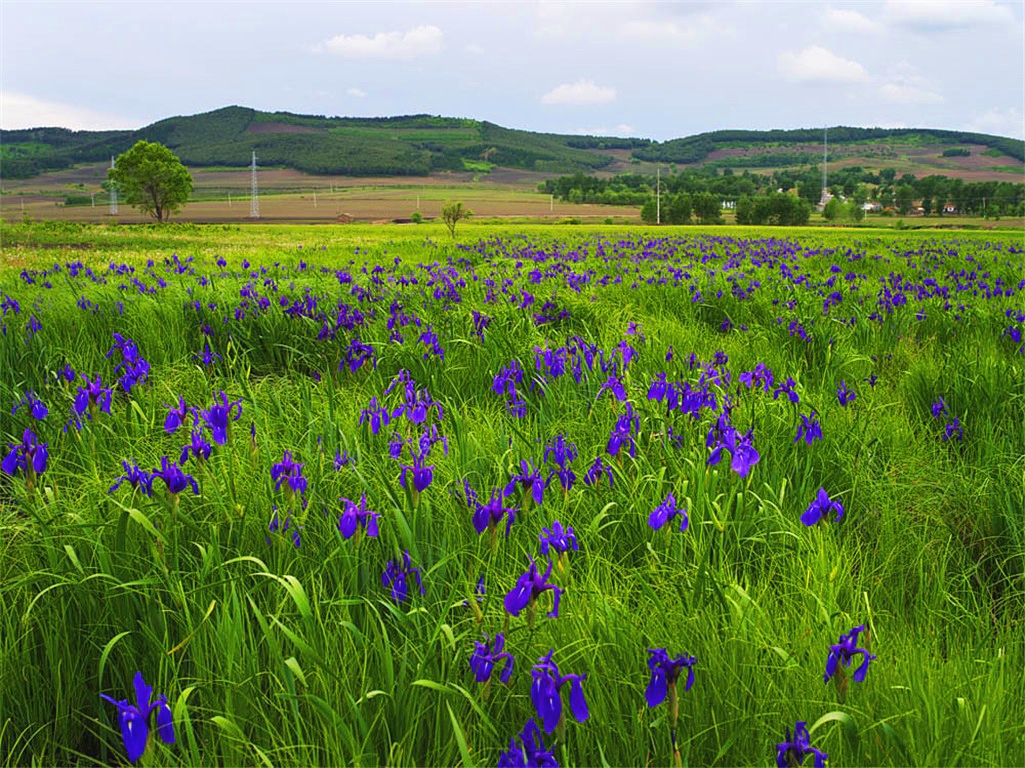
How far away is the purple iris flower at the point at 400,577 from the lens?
70.9 inches

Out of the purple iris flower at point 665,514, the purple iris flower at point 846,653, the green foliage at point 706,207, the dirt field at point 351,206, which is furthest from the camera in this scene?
the dirt field at point 351,206

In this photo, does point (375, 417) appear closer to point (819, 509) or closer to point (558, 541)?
point (558, 541)

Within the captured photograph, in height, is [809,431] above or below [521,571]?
above

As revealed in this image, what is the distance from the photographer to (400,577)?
1.80 metres

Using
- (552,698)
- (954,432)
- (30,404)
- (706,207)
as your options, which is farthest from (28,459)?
(706,207)

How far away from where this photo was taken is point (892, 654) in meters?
1.73

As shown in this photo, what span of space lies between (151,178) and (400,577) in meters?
95.0

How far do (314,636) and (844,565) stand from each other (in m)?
1.59

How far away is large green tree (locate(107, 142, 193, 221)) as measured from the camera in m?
81.6

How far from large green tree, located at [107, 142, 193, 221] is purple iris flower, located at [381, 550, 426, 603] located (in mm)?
92460

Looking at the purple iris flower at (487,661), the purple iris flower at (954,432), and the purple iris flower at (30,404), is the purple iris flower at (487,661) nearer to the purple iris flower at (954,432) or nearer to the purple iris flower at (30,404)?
the purple iris flower at (30,404)

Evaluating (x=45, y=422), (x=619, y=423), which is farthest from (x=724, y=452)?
(x=45, y=422)

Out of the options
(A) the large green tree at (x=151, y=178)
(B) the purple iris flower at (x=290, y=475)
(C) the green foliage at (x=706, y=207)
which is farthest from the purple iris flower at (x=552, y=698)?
(C) the green foliage at (x=706, y=207)

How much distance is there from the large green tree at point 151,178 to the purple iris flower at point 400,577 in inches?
3640
